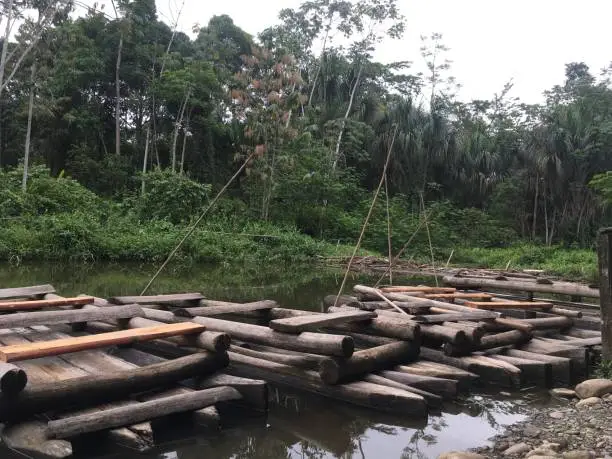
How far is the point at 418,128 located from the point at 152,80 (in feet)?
42.9

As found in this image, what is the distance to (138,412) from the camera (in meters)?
3.97

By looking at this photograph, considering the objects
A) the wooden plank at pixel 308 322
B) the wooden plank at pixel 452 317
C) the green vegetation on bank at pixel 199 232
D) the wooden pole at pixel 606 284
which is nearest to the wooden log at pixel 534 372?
the wooden pole at pixel 606 284

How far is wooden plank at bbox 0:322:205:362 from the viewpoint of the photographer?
4.30 metres

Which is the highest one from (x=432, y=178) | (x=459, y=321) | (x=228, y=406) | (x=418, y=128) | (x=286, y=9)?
(x=286, y=9)

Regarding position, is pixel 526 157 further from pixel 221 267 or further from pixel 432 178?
pixel 221 267

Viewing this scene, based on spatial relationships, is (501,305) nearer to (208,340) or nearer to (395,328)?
(395,328)

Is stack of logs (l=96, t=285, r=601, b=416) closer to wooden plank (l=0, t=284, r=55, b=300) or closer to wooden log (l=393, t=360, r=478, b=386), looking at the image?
wooden log (l=393, t=360, r=478, b=386)

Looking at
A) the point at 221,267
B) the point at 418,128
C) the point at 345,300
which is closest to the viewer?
the point at 345,300

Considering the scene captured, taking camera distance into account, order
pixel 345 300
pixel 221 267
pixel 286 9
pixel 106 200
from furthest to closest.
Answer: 1. pixel 286 9
2. pixel 106 200
3. pixel 221 267
4. pixel 345 300

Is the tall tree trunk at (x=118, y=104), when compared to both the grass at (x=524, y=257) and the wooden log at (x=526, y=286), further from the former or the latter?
the wooden log at (x=526, y=286)

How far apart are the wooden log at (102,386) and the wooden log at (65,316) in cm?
123

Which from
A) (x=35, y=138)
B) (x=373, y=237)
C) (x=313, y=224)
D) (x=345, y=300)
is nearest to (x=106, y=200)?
(x=35, y=138)

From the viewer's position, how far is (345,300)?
8516mm

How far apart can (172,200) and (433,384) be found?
1861 cm
